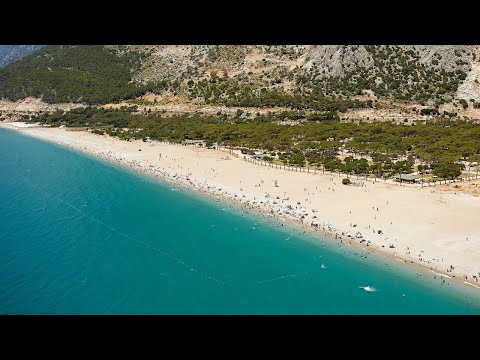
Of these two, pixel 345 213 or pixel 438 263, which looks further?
pixel 345 213

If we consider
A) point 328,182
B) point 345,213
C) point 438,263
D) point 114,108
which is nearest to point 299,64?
point 114,108

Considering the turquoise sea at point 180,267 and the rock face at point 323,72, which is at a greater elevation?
the rock face at point 323,72

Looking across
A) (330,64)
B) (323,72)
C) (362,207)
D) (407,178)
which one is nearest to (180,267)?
(362,207)

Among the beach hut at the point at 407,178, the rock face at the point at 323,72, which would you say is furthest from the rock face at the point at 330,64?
the beach hut at the point at 407,178

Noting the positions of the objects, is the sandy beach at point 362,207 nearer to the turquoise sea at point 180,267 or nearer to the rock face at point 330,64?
the turquoise sea at point 180,267

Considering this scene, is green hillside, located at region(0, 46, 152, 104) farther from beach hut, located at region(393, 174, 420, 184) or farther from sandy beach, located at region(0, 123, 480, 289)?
beach hut, located at region(393, 174, 420, 184)

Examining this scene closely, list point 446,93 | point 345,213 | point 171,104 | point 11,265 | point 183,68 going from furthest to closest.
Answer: point 183,68, point 171,104, point 446,93, point 345,213, point 11,265

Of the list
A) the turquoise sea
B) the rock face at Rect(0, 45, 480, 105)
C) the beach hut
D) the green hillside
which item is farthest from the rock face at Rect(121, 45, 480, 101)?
the turquoise sea
